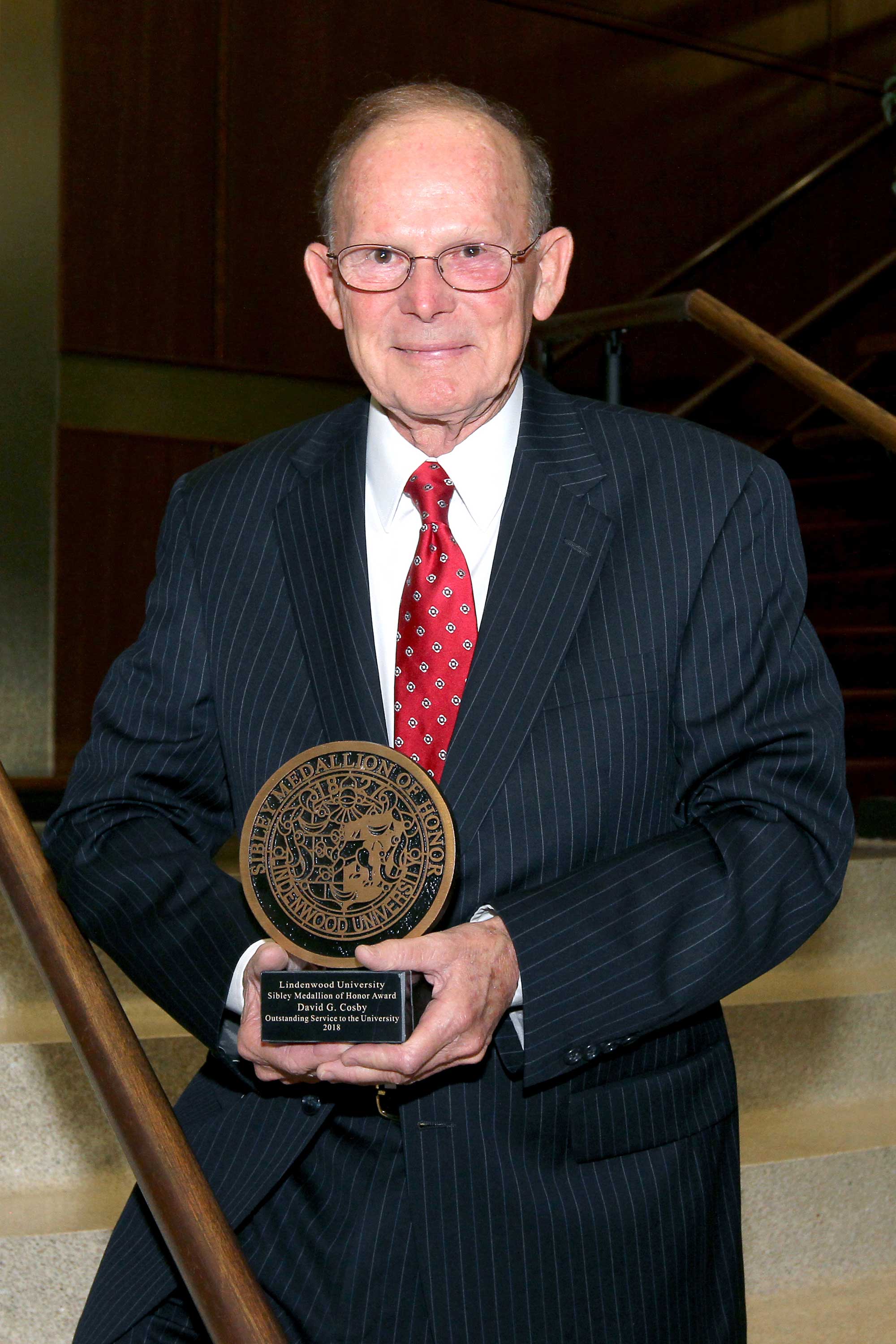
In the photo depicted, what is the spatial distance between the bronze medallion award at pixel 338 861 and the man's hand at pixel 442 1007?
0.07 ft

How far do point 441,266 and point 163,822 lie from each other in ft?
1.99

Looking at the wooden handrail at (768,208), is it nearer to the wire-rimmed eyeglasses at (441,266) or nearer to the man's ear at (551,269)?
the man's ear at (551,269)

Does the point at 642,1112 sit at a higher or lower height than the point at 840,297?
lower

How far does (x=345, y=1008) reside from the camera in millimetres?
1147

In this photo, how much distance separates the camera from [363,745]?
4.04 feet

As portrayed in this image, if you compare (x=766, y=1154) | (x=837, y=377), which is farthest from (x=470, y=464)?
(x=837, y=377)

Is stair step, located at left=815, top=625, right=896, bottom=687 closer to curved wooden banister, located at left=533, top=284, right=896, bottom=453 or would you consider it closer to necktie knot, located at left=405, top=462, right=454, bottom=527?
curved wooden banister, located at left=533, top=284, right=896, bottom=453

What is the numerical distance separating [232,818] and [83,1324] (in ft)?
1.72

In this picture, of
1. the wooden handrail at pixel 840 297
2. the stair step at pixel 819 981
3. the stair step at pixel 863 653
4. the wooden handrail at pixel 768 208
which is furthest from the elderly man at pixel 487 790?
the wooden handrail at pixel 840 297

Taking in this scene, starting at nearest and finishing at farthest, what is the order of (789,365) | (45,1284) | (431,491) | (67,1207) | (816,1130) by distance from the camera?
1. (431,491)
2. (45,1284)
3. (67,1207)
4. (816,1130)
5. (789,365)

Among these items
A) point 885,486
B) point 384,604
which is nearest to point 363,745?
point 384,604

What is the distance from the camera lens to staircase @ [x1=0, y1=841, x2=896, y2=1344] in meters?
2.13

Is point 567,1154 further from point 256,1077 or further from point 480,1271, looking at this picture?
point 256,1077

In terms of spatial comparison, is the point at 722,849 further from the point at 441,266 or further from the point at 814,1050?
the point at 814,1050
